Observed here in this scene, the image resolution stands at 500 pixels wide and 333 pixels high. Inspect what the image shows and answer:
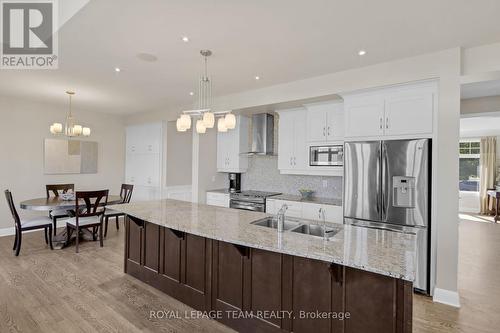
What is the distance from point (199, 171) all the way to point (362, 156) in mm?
3179

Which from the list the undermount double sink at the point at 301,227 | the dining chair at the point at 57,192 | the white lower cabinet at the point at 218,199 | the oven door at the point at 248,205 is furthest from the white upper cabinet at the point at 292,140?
the dining chair at the point at 57,192

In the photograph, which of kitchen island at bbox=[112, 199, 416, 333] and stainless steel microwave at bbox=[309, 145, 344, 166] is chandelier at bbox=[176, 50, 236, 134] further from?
stainless steel microwave at bbox=[309, 145, 344, 166]

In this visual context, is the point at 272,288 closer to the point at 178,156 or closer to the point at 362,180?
the point at 362,180

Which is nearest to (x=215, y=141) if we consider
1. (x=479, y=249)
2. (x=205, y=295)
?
(x=205, y=295)

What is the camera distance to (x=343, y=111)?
3.96 metres

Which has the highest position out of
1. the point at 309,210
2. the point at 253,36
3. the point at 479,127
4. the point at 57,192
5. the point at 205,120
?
the point at 253,36

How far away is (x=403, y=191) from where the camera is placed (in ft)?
10.1

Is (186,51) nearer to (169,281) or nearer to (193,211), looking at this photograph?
(193,211)

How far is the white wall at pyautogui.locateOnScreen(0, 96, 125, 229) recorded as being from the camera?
5.19 metres

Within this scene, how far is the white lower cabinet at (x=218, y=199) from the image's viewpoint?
5199 millimetres

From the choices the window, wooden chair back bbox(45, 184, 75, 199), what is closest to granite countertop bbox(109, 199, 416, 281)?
wooden chair back bbox(45, 184, 75, 199)

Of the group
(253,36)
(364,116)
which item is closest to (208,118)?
(253,36)

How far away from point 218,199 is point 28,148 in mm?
4076

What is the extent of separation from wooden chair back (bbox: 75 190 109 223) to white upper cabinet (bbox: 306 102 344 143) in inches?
142
